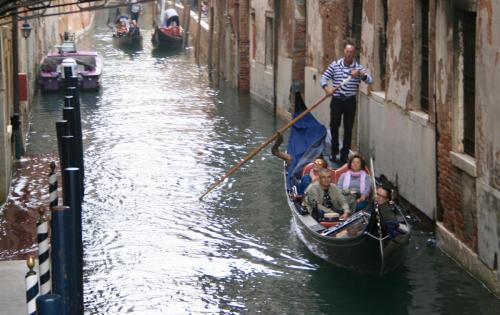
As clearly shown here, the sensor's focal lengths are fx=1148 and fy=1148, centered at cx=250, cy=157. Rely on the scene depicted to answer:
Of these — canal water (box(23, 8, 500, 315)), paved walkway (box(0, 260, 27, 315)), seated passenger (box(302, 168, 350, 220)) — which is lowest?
canal water (box(23, 8, 500, 315))

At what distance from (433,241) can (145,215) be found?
10.0ft

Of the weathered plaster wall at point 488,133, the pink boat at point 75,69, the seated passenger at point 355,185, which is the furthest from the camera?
the pink boat at point 75,69

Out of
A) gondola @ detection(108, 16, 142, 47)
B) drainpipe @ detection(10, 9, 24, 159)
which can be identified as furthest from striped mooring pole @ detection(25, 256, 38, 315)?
gondola @ detection(108, 16, 142, 47)

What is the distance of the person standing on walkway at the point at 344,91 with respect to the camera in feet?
38.4

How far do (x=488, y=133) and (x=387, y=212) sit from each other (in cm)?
106

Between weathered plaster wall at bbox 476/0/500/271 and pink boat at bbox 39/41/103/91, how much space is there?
13.5 m

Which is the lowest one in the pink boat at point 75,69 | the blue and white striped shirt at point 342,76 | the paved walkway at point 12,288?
the paved walkway at point 12,288

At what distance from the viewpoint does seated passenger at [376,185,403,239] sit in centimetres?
857

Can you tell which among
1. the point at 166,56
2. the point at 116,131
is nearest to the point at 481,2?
the point at 116,131

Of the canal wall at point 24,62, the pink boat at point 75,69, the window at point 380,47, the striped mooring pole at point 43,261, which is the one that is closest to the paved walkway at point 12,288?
the striped mooring pole at point 43,261

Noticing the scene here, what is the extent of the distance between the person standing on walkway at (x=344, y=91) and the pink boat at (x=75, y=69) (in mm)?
9754

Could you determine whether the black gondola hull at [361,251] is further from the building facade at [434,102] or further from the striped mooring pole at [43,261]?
the striped mooring pole at [43,261]

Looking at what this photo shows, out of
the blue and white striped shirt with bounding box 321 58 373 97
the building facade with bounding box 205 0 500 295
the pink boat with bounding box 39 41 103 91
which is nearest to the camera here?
the building facade with bounding box 205 0 500 295

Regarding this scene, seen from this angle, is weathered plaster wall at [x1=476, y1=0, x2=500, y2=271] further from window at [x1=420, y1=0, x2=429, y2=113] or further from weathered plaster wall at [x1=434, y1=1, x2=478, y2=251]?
window at [x1=420, y1=0, x2=429, y2=113]
